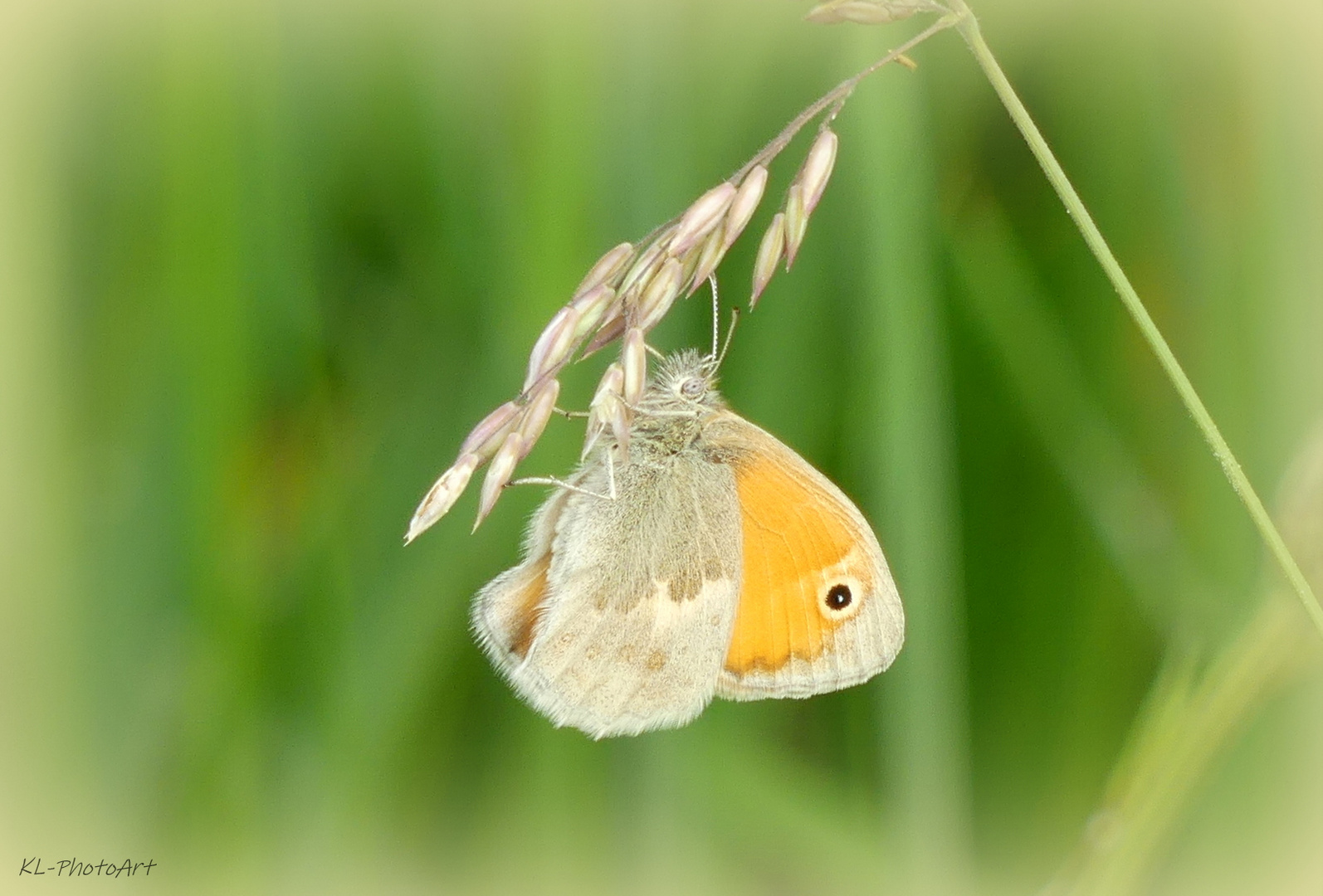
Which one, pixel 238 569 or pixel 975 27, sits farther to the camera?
pixel 238 569

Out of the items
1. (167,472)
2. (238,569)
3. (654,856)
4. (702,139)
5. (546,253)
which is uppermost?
(702,139)

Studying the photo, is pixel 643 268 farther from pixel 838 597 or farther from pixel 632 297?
pixel 838 597

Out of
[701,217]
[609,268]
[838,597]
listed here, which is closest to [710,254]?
[701,217]

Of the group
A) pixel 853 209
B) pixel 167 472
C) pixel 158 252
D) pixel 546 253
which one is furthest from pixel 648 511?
pixel 158 252

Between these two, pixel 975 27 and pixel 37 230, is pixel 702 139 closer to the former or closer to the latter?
pixel 975 27

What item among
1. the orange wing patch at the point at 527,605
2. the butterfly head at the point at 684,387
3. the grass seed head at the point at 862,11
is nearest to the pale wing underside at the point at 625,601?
the orange wing patch at the point at 527,605

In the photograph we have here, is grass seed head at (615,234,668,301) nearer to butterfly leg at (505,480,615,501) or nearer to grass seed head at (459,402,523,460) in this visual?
grass seed head at (459,402,523,460)
